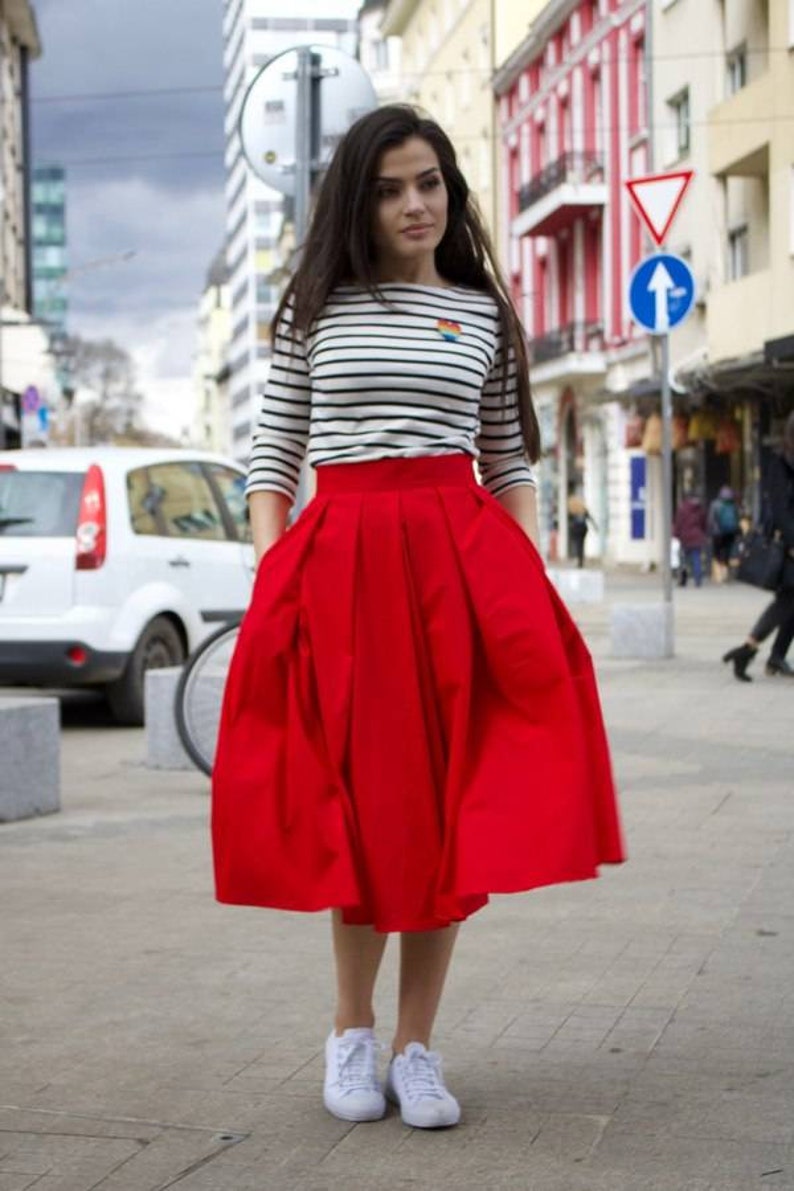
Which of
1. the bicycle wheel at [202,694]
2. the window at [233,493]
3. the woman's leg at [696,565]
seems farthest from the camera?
the woman's leg at [696,565]

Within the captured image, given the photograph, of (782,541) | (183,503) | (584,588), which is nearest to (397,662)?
(183,503)

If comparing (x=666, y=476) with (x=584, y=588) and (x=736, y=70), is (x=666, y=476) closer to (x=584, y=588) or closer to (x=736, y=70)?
(x=584, y=588)

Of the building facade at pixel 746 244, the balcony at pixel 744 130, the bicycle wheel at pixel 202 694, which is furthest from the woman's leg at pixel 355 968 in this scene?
the balcony at pixel 744 130

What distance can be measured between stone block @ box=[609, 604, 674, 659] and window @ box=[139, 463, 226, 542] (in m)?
4.18

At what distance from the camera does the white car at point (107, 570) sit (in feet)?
40.3

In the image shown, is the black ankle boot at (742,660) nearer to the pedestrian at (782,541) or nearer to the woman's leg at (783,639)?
the pedestrian at (782,541)

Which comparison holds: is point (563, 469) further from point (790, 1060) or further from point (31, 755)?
point (790, 1060)

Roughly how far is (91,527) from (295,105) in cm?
292

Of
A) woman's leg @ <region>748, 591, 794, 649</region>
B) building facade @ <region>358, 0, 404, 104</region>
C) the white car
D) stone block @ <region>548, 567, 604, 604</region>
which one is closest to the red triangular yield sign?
woman's leg @ <region>748, 591, 794, 649</region>

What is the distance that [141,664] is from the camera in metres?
12.6

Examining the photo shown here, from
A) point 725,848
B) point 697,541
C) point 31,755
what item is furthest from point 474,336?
point 697,541

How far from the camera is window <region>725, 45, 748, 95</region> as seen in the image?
3666 cm

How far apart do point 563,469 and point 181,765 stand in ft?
142

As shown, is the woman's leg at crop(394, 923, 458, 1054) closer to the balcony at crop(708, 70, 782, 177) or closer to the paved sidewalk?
the paved sidewalk
